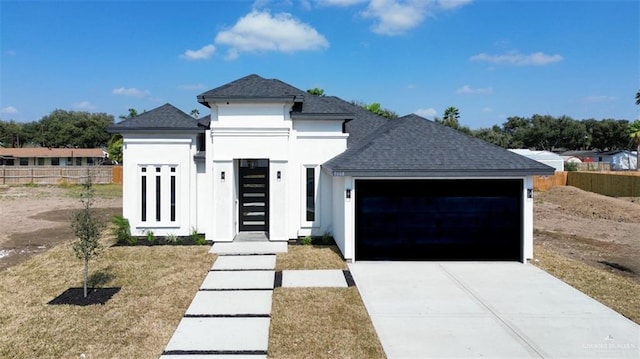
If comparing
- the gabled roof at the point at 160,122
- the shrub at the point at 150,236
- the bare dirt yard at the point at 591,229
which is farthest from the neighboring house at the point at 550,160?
the shrub at the point at 150,236

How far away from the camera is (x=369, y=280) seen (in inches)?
329

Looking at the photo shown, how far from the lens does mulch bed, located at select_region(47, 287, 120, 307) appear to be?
700 centimetres

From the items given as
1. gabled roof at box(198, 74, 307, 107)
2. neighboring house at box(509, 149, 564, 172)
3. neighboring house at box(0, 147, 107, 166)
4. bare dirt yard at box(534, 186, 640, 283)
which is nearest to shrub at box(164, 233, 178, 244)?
gabled roof at box(198, 74, 307, 107)

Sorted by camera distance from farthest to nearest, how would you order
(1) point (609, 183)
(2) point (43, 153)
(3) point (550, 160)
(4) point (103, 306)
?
(2) point (43, 153), (3) point (550, 160), (1) point (609, 183), (4) point (103, 306)

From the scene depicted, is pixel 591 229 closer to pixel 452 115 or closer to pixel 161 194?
pixel 161 194

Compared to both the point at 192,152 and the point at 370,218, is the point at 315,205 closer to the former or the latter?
the point at 370,218

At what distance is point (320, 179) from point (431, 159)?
383 cm

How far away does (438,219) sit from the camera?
988 centimetres

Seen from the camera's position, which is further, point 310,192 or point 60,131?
point 60,131

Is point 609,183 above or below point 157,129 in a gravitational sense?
below

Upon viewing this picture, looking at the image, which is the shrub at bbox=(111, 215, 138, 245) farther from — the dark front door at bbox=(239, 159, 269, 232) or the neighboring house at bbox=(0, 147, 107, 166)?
the neighboring house at bbox=(0, 147, 107, 166)

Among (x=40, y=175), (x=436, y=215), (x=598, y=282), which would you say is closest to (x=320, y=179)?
(x=436, y=215)

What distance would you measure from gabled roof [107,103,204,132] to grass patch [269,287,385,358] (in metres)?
6.94

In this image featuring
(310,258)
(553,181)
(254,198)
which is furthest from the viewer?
(553,181)
